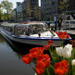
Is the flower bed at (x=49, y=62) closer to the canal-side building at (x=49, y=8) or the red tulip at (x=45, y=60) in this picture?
the red tulip at (x=45, y=60)

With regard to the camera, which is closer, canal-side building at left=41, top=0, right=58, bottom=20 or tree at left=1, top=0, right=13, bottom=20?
tree at left=1, top=0, right=13, bottom=20

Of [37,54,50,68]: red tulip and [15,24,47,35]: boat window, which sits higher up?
[37,54,50,68]: red tulip

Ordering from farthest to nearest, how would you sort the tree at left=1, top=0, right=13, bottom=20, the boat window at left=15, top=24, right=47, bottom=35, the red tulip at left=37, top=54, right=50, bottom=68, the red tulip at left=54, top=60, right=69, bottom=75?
the tree at left=1, top=0, right=13, bottom=20
the boat window at left=15, top=24, right=47, bottom=35
the red tulip at left=37, top=54, right=50, bottom=68
the red tulip at left=54, top=60, right=69, bottom=75

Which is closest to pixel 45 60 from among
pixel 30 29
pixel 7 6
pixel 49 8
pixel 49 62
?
pixel 49 62

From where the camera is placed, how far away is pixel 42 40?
9938 millimetres

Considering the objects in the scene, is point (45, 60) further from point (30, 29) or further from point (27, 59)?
point (30, 29)

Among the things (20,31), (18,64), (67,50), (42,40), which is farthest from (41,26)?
(67,50)

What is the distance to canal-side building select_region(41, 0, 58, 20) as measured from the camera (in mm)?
62656

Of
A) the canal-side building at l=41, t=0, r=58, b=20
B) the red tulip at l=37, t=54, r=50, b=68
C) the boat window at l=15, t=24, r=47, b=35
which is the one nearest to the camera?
the red tulip at l=37, t=54, r=50, b=68

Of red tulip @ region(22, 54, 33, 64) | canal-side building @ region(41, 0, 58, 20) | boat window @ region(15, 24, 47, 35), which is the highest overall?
canal-side building @ region(41, 0, 58, 20)

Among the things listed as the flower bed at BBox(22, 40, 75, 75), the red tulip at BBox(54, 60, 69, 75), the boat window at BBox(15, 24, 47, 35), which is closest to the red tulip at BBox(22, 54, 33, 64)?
the flower bed at BBox(22, 40, 75, 75)

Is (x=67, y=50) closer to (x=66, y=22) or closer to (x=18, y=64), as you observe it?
(x=18, y=64)

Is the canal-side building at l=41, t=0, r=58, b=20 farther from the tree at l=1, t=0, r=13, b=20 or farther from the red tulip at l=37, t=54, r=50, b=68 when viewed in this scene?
the red tulip at l=37, t=54, r=50, b=68

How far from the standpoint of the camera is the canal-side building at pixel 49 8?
62656mm
